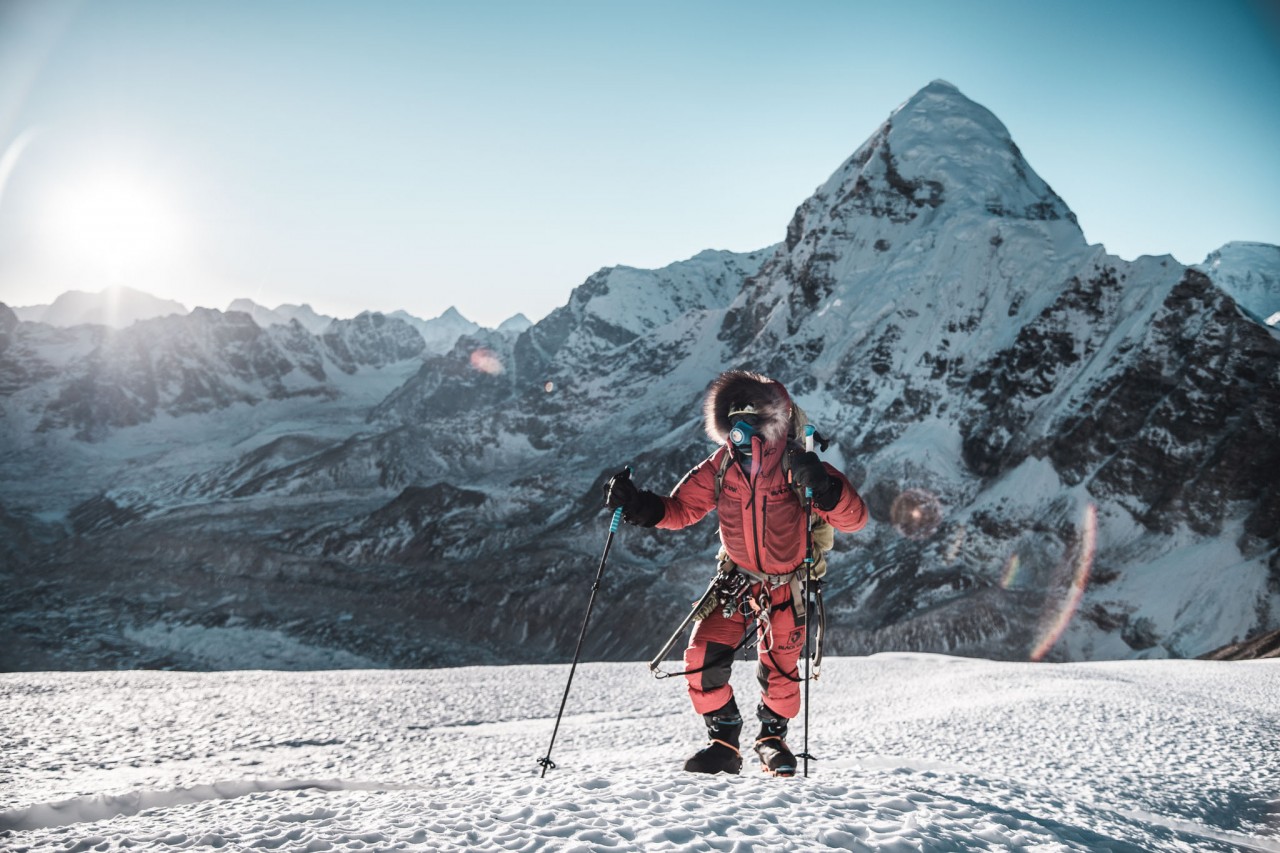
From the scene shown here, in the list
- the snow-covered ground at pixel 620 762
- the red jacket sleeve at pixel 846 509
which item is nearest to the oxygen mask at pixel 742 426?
the red jacket sleeve at pixel 846 509

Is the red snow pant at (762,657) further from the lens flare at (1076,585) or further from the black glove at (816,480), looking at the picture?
the lens flare at (1076,585)

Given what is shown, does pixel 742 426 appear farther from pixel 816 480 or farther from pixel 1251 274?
pixel 1251 274

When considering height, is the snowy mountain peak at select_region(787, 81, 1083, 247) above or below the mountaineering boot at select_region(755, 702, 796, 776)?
above

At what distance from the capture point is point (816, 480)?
538 centimetres

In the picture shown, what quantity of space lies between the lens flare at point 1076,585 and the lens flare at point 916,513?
1040 centimetres

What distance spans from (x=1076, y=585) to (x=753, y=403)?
46613mm

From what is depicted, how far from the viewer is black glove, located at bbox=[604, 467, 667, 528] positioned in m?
5.70

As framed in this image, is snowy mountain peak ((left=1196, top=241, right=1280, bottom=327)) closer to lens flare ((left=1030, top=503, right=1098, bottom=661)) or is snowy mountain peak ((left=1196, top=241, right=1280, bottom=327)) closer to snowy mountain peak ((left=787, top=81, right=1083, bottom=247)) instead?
snowy mountain peak ((left=787, top=81, right=1083, bottom=247))

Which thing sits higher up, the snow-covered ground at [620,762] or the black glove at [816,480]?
the black glove at [816,480]

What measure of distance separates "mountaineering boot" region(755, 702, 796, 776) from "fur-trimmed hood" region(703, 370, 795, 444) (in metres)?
2.10

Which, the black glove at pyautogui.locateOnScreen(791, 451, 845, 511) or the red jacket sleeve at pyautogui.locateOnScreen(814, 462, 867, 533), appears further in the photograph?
the red jacket sleeve at pyautogui.locateOnScreen(814, 462, 867, 533)

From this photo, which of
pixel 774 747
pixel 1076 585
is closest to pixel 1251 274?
pixel 1076 585

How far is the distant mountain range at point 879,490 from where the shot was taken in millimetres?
44062

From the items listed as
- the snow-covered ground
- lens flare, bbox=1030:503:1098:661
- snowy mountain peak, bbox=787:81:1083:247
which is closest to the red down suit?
the snow-covered ground
